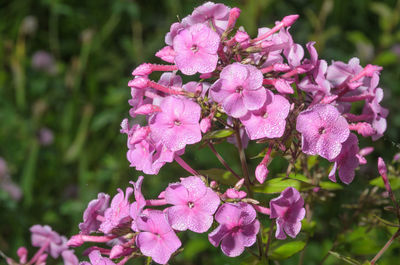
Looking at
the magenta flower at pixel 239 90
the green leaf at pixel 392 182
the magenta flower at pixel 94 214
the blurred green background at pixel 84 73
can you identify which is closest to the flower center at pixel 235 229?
the magenta flower at pixel 239 90

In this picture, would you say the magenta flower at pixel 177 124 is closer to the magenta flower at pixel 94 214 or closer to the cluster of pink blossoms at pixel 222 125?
the cluster of pink blossoms at pixel 222 125

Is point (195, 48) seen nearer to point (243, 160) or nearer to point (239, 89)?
point (239, 89)

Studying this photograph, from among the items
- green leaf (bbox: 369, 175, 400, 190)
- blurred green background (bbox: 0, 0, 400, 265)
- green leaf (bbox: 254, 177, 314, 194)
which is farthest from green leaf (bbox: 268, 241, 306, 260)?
blurred green background (bbox: 0, 0, 400, 265)

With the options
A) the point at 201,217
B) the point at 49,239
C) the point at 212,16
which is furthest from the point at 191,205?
the point at 49,239

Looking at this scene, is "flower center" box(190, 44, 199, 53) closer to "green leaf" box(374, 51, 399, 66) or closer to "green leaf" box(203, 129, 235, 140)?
"green leaf" box(203, 129, 235, 140)

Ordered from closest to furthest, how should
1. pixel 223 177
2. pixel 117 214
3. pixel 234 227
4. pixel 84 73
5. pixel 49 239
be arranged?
pixel 234 227, pixel 117 214, pixel 223 177, pixel 49 239, pixel 84 73

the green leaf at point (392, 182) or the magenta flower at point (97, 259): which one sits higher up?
the magenta flower at point (97, 259)

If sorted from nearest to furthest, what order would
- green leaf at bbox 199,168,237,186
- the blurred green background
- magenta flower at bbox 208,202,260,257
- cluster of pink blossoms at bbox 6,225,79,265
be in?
magenta flower at bbox 208,202,260,257
green leaf at bbox 199,168,237,186
cluster of pink blossoms at bbox 6,225,79,265
the blurred green background
